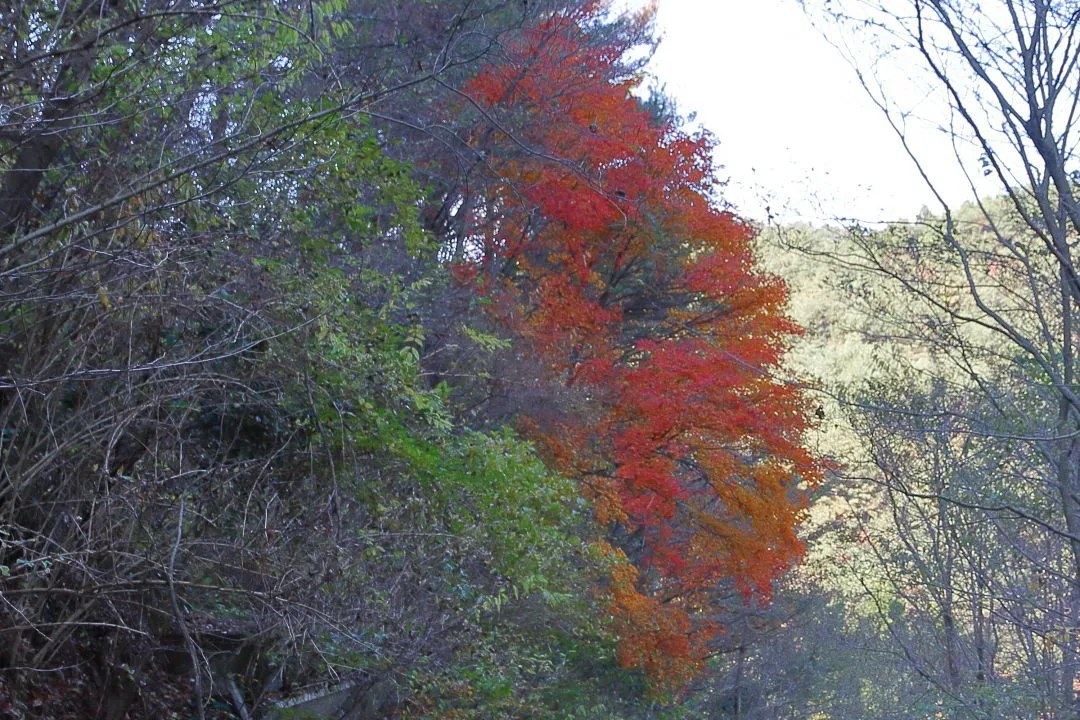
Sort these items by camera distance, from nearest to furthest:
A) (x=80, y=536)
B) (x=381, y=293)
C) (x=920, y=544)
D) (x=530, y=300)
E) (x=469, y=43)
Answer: (x=80, y=536), (x=381, y=293), (x=469, y=43), (x=530, y=300), (x=920, y=544)

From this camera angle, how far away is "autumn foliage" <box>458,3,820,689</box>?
49.1 ft

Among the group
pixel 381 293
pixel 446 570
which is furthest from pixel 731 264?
pixel 446 570

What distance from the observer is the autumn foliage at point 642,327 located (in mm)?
14977

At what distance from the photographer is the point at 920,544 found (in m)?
19.1

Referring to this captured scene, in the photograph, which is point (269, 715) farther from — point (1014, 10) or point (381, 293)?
point (1014, 10)

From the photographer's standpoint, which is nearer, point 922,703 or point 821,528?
point 922,703

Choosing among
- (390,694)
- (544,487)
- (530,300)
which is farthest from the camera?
(530,300)

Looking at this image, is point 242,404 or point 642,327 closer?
point 242,404

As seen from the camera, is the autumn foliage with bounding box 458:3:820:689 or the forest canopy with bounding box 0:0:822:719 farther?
the autumn foliage with bounding box 458:3:820:689

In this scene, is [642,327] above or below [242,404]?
above

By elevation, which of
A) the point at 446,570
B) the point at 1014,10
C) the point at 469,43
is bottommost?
the point at 446,570

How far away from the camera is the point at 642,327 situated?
19.5 metres

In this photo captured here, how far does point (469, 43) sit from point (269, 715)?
8.99 metres

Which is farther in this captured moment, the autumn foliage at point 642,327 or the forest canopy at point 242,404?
the autumn foliage at point 642,327
